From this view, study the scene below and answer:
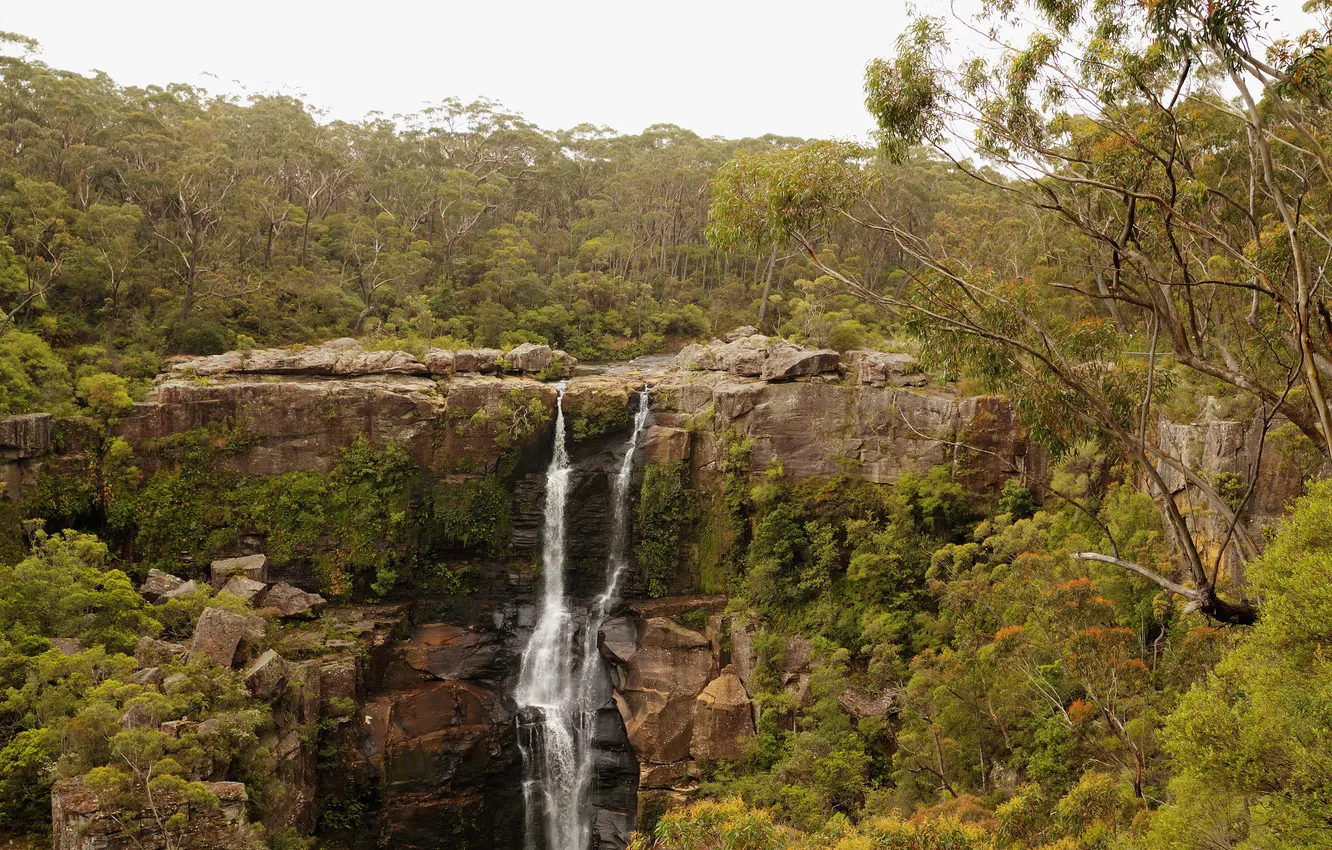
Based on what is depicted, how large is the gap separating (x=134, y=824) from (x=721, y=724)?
1211 centimetres

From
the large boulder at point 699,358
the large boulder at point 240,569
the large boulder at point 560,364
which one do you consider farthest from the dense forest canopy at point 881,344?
the large boulder at point 560,364

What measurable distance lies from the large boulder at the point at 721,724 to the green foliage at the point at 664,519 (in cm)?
385

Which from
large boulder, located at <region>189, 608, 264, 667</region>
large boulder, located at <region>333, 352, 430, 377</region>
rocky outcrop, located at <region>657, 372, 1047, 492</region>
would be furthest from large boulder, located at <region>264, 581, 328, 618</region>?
rocky outcrop, located at <region>657, 372, 1047, 492</region>

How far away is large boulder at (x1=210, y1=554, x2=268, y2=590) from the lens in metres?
21.2

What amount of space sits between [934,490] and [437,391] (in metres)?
13.5

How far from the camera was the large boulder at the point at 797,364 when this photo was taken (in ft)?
76.0

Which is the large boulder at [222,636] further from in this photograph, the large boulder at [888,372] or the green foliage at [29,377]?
the large boulder at [888,372]

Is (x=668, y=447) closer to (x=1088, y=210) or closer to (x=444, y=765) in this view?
(x=444, y=765)

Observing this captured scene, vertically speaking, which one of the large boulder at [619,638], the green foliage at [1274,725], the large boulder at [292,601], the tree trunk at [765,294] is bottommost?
the large boulder at [619,638]

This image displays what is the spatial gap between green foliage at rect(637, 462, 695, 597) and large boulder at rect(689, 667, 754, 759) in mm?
3848

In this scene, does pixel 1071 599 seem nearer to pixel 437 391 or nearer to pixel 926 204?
pixel 437 391

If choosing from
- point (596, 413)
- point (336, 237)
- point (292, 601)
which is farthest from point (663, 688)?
point (336, 237)

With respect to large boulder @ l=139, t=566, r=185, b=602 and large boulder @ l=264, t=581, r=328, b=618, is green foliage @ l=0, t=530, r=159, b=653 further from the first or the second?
large boulder @ l=264, t=581, r=328, b=618

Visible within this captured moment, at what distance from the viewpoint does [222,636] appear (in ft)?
57.3
